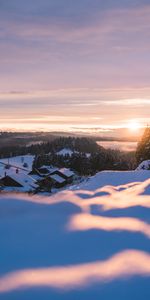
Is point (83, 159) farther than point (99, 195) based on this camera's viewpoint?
Yes

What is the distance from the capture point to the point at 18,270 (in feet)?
9.45

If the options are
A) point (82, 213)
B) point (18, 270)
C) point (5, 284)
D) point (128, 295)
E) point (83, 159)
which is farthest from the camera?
point (83, 159)

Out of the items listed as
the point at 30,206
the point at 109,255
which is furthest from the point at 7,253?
the point at 30,206

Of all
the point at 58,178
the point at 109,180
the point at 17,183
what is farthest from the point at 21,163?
the point at 109,180

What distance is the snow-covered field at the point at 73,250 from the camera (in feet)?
8.32

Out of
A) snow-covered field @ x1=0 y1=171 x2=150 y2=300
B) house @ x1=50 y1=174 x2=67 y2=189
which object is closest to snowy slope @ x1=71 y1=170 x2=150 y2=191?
snow-covered field @ x1=0 y1=171 x2=150 y2=300

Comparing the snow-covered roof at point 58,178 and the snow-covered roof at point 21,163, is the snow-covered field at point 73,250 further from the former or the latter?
the snow-covered roof at point 21,163

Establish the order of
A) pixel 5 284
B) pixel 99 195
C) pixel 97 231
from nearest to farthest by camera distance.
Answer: pixel 5 284
pixel 97 231
pixel 99 195

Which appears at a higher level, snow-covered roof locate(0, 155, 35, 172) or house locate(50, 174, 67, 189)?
house locate(50, 174, 67, 189)

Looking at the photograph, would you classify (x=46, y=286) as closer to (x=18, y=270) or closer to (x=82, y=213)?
(x=18, y=270)

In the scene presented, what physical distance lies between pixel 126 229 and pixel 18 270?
4.85ft

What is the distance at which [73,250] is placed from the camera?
3.36m

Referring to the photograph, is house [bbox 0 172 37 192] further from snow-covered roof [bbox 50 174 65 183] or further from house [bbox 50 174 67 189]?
snow-covered roof [bbox 50 174 65 183]

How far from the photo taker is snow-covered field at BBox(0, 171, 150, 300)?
8.32ft
